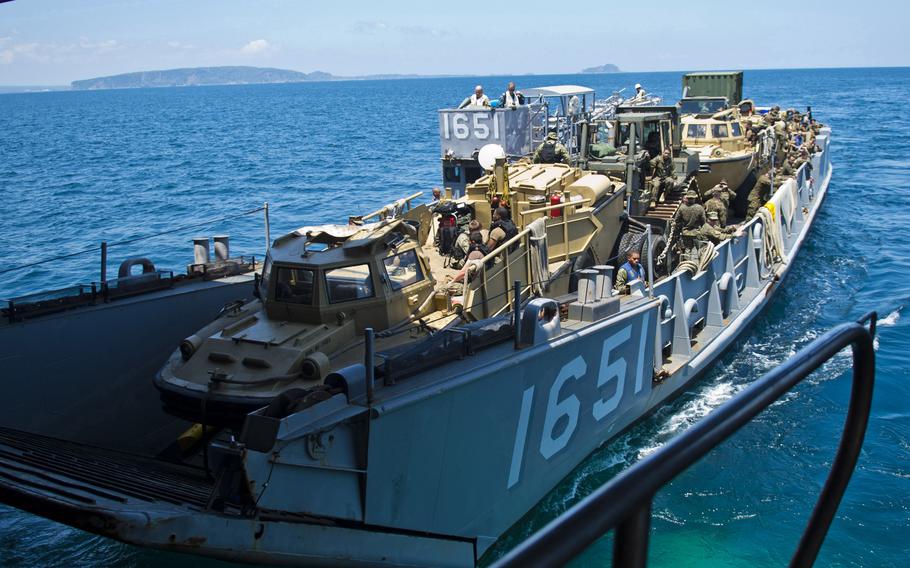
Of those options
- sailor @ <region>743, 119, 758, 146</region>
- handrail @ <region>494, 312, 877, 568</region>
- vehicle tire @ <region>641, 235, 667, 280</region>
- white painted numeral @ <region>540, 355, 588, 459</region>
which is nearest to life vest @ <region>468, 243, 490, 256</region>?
white painted numeral @ <region>540, 355, 588, 459</region>

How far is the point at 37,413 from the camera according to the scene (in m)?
9.35

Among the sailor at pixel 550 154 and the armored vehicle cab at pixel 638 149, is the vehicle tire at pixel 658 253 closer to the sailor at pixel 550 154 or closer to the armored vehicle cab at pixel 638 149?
the armored vehicle cab at pixel 638 149

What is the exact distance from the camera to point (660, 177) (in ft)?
55.5

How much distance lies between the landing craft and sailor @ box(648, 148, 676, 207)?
438 cm

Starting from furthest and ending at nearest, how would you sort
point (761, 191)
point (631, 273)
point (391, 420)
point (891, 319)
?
1. point (761, 191)
2. point (891, 319)
3. point (631, 273)
4. point (391, 420)

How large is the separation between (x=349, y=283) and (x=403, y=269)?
33.2 inches

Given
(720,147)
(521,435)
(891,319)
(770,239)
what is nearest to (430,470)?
(521,435)

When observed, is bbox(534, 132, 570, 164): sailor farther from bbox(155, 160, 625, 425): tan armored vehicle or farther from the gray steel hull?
the gray steel hull

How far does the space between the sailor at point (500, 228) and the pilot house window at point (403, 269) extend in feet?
5.15

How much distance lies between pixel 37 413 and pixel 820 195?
24.7 metres

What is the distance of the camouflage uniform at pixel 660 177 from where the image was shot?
16656mm

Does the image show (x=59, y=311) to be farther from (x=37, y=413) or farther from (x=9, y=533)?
(x=9, y=533)

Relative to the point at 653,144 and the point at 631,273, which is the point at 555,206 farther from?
the point at 653,144

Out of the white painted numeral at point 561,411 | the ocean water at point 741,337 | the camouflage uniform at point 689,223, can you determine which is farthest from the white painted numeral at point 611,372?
the camouflage uniform at point 689,223
